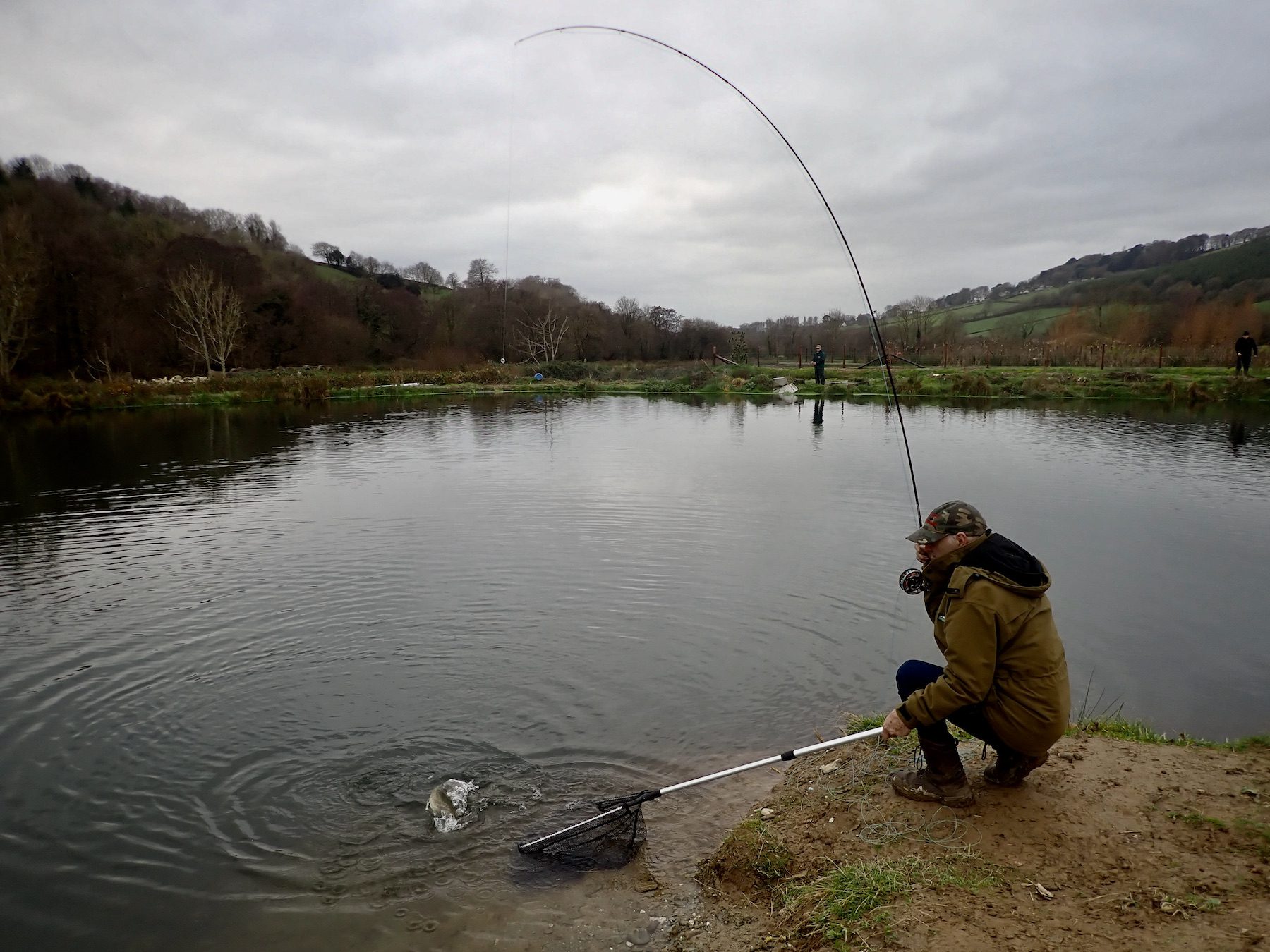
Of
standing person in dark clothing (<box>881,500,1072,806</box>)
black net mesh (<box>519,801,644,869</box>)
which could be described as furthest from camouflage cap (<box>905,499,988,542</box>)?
black net mesh (<box>519,801,644,869</box>)

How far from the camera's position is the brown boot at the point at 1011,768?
13.4ft

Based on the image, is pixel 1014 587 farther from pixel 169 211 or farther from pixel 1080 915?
pixel 169 211

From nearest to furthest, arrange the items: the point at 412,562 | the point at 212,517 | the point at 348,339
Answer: the point at 412,562
the point at 212,517
the point at 348,339

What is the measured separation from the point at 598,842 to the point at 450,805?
1136mm

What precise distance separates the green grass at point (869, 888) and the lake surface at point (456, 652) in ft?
3.85

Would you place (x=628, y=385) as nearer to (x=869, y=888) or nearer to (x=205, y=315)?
(x=205, y=315)

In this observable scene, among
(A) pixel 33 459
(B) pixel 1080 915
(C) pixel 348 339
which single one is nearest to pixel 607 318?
(C) pixel 348 339

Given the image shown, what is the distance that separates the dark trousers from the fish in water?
302 centimetres

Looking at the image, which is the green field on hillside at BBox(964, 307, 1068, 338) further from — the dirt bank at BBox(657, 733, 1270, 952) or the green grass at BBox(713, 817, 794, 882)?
the green grass at BBox(713, 817, 794, 882)

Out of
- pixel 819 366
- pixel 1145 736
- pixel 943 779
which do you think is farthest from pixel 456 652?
pixel 819 366

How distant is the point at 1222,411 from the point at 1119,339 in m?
26.0

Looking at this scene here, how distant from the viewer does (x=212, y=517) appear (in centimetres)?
1346

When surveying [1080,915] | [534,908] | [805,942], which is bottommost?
[534,908]

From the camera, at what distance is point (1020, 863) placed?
144 inches
